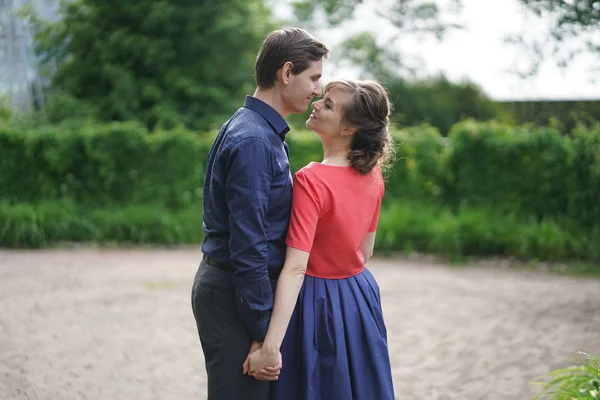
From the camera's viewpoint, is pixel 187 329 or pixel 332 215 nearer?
pixel 332 215

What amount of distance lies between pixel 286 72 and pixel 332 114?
0.25m

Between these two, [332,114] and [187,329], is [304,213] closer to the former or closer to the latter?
[332,114]

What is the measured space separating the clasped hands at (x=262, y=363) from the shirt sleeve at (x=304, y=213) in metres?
0.37

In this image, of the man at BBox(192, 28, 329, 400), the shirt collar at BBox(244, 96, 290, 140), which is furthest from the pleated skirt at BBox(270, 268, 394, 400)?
the shirt collar at BBox(244, 96, 290, 140)

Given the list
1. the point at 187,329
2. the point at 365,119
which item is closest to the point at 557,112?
the point at 187,329

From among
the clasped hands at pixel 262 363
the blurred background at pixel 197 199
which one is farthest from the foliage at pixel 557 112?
the clasped hands at pixel 262 363

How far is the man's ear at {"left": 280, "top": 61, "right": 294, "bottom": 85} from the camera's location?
262 centimetres

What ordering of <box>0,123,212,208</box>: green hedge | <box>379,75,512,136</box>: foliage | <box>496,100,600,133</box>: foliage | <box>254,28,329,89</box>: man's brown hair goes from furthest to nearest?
1. <box>379,75,512,136</box>: foliage
2. <box>0,123,212,208</box>: green hedge
3. <box>496,100,600,133</box>: foliage
4. <box>254,28,329,89</box>: man's brown hair

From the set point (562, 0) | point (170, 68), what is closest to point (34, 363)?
point (562, 0)

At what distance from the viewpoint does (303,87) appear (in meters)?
2.67

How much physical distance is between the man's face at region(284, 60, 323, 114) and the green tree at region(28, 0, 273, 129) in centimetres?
1816

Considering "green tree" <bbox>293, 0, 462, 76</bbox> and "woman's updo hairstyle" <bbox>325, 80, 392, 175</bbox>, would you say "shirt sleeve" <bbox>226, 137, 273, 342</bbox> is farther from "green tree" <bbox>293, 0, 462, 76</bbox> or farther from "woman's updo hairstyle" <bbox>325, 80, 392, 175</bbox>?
"green tree" <bbox>293, 0, 462, 76</bbox>

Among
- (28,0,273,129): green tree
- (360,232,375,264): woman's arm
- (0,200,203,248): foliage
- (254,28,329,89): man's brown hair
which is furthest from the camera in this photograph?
(28,0,273,129): green tree

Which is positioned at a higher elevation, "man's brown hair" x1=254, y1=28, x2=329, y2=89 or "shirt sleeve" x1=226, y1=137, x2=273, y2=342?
"man's brown hair" x1=254, y1=28, x2=329, y2=89
